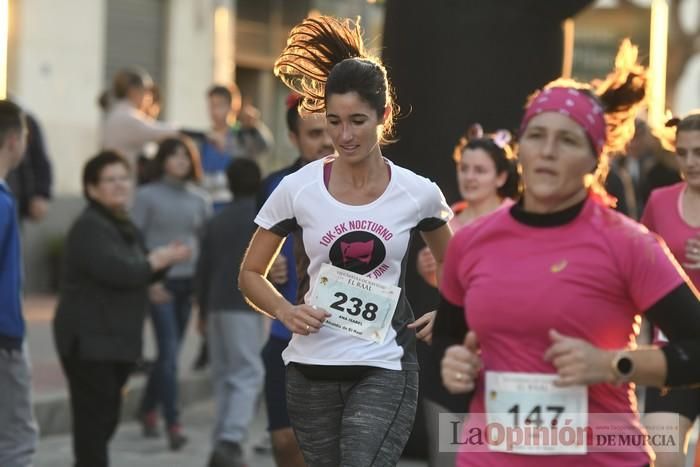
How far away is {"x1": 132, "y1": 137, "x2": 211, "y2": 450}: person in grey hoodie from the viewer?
10.5m

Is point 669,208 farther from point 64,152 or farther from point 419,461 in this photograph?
point 64,152

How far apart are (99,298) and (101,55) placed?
35.1 ft

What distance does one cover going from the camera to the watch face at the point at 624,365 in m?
4.04

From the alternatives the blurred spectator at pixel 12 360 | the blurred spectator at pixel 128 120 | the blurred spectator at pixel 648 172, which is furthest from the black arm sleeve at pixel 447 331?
the blurred spectator at pixel 128 120

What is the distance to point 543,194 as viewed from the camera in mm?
4141

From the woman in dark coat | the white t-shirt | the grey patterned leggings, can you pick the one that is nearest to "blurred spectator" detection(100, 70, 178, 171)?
the woman in dark coat

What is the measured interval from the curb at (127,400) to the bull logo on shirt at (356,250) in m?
5.14

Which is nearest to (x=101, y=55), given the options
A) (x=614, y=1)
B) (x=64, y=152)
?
(x=64, y=152)

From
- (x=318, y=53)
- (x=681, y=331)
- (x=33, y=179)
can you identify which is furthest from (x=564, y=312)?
(x=33, y=179)

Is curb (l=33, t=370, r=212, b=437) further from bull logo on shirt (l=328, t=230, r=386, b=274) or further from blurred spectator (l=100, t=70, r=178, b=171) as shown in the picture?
bull logo on shirt (l=328, t=230, r=386, b=274)

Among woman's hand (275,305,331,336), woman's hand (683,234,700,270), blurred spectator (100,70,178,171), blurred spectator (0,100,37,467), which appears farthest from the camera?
blurred spectator (100,70,178,171)

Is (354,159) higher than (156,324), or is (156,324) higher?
(354,159)

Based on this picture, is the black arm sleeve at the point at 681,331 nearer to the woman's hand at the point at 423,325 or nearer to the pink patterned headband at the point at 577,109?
the pink patterned headband at the point at 577,109

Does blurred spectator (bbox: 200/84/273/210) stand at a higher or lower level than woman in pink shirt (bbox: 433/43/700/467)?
higher
